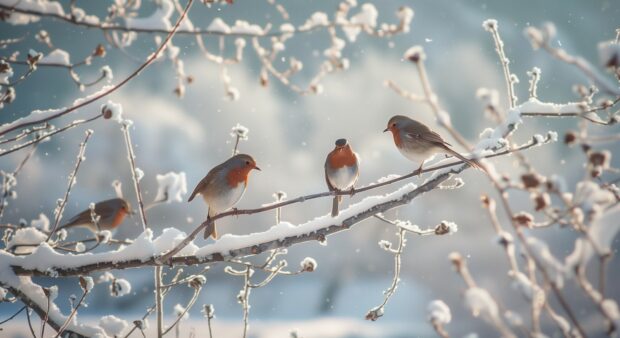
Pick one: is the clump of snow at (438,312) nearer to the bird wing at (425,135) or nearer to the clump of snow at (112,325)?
the bird wing at (425,135)

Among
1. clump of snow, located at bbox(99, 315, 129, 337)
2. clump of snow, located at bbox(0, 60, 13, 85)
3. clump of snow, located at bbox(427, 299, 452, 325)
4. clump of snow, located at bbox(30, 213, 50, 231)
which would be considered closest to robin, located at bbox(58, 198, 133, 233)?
clump of snow, located at bbox(30, 213, 50, 231)

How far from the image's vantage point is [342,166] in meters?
4.93

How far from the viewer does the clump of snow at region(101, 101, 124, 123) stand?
3264 mm

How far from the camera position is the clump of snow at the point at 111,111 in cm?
326

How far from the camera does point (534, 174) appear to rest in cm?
137

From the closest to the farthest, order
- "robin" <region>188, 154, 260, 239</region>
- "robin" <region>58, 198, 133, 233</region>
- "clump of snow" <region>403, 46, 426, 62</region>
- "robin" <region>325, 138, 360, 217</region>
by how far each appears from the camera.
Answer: "clump of snow" <region>403, 46, 426, 62</region>, "robin" <region>188, 154, 260, 239</region>, "robin" <region>325, 138, 360, 217</region>, "robin" <region>58, 198, 133, 233</region>

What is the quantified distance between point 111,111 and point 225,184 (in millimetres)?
1624

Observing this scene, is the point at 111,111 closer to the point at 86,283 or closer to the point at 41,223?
the point at 86,283

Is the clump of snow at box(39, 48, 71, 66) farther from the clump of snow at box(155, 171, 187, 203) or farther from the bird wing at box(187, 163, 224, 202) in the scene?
the bird wing at box(187, 163, 224, 202)

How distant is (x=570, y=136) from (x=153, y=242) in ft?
9.58

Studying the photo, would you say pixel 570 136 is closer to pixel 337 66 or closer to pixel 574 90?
Answer: pixel 574 90

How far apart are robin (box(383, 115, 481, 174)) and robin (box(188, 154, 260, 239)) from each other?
1.59 meters

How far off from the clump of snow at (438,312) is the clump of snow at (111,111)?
266 cm

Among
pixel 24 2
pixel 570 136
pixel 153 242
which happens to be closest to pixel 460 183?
pixel 570 136
